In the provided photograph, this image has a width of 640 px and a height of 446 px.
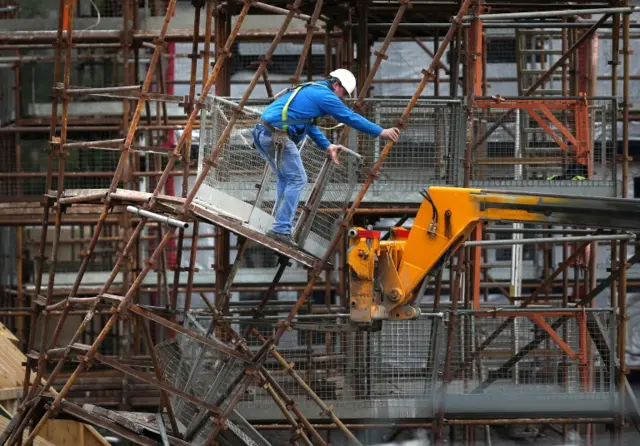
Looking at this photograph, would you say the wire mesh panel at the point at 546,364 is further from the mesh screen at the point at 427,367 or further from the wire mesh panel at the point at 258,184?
the wire mesh panel at the point at 258,184

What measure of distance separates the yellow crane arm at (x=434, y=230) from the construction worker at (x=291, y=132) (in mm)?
654

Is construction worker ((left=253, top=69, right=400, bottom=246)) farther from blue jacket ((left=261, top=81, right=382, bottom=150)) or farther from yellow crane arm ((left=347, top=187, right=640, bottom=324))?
yellow crane arm ((left=347, top=187, right=640, bottom=324))

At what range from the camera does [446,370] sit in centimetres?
1508

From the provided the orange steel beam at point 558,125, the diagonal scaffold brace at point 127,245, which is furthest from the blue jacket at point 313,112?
the orange steel beam at point 558,125

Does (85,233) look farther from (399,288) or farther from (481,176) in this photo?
(399,288)

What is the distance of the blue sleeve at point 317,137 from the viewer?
12.9 m

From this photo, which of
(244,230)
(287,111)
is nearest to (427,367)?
(244,230)

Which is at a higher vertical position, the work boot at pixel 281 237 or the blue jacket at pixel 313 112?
the blue jacket at pixel 313 112

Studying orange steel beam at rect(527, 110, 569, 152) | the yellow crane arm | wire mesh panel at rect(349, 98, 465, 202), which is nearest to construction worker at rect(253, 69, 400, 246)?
the yellow crane arm

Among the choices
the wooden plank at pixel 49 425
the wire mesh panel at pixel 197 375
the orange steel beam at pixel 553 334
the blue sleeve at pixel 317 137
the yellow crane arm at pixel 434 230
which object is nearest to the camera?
the yellow crane arm at pixel 434 230

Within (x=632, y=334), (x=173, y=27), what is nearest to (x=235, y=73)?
(x=173, y=27)

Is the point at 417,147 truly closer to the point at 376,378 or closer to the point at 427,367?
the point at 427,367

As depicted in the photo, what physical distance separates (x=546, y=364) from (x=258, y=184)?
4.11 m

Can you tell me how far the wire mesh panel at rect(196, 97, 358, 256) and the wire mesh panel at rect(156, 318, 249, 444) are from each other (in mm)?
1418
